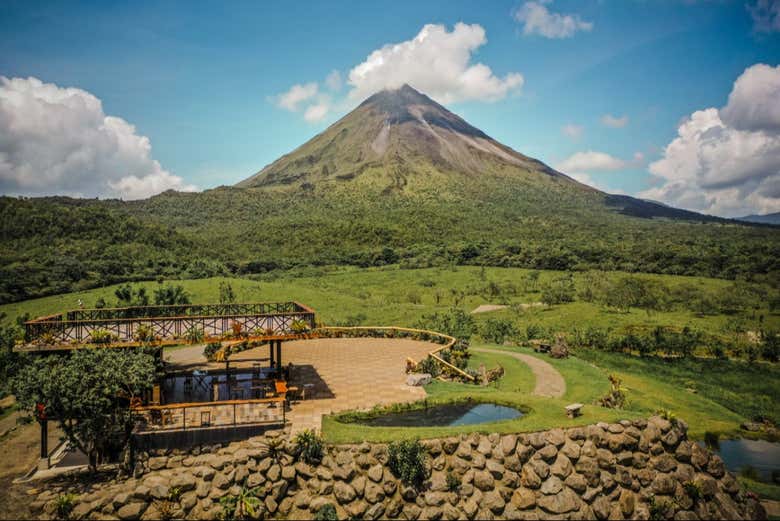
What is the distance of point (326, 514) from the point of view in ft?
47.4

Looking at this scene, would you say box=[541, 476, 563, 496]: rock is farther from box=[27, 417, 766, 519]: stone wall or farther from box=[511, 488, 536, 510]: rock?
box=[511, 488, 536, 510]: rock

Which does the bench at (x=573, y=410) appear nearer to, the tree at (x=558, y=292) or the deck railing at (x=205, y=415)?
the deck railing at (x=205, y=415)

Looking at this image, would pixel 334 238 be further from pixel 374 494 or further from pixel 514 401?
pixel 374 494

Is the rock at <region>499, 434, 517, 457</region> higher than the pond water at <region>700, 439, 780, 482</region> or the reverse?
higher

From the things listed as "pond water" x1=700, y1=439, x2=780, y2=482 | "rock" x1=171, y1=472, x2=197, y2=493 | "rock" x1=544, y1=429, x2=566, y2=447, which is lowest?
"pond water" x1=700, y1=439, x2=780, y2=482

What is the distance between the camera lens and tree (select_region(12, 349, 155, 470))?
1555cm

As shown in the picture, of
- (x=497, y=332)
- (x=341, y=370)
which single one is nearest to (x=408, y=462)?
(x=341, y=370)

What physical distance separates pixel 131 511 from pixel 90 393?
3967 mm

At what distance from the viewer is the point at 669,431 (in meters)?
17.2

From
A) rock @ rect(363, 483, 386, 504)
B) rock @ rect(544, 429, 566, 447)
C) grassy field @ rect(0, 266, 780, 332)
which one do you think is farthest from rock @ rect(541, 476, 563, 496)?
grassy field @ rect(0, 266, 780, 332)

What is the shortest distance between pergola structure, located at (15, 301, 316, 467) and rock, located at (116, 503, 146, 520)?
2.46m

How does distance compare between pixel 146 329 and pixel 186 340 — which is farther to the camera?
pixel 186 340

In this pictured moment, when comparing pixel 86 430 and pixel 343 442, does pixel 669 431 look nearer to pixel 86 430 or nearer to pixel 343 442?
pixel 343 442

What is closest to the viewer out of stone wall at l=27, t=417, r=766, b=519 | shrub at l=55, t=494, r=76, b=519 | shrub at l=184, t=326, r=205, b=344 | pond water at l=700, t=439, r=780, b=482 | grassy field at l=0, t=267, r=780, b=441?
shrub at l=55, t=494, r=76, b=519
